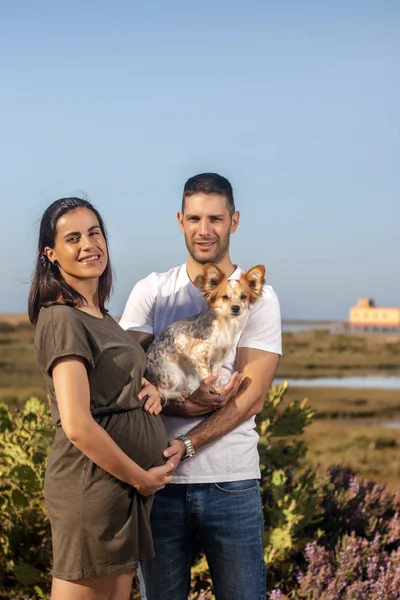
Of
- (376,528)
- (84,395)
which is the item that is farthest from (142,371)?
(376,528)

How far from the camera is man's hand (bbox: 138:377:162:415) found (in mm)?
3613

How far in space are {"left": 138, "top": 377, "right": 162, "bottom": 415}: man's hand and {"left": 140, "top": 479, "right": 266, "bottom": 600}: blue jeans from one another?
0.63 m

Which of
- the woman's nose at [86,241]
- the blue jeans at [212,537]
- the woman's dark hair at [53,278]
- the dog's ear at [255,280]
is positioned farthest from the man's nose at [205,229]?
the blue jeans at [212,537]

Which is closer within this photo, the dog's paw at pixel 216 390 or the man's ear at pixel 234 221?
the dog's paw at pixel 216 390

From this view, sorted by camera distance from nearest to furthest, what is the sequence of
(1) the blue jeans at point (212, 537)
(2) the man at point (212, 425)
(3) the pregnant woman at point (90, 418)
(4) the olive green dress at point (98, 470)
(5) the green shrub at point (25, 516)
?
1. (3) the pregnant woman at point (90, 418)
2. (4) the olive green dress at point (98, 470)
3. (2) the man at point (212, 425)
4. (1) the blue jeans at point (212, 537)
5. (5) the green shrub at point (25, 516)

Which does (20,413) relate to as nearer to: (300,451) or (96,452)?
(300,451)

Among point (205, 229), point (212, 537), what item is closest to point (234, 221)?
point (205, 229)

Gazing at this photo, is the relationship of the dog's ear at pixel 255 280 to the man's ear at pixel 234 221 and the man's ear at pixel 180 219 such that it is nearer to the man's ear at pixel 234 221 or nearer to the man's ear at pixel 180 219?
the man's ear at pixel 234 221

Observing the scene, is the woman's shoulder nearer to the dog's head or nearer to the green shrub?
the dog's head

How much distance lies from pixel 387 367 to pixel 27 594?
31.8 m

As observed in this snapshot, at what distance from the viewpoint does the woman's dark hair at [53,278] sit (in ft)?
11.5

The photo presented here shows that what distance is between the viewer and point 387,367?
36.4 metres

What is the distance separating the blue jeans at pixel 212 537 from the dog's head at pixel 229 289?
0.99 metres

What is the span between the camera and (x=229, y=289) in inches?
152
